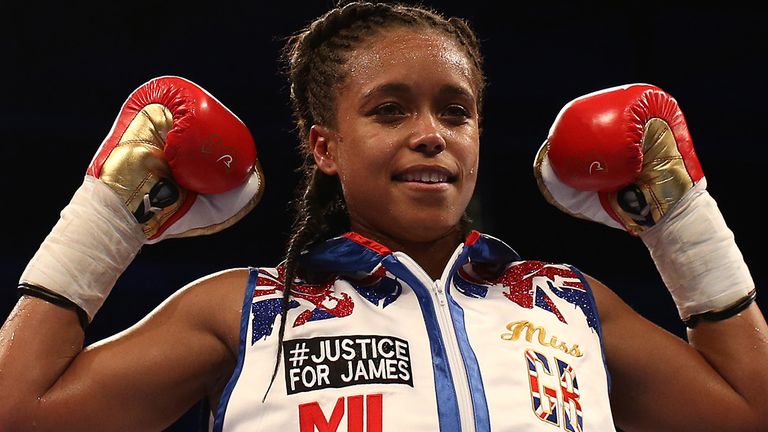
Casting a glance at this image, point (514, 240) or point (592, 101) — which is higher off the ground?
point (592, 101)

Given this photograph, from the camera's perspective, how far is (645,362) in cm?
155

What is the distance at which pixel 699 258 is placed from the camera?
5.13 ft

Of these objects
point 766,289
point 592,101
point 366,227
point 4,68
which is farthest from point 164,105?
point 766,289

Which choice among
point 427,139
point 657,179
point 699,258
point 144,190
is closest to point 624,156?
point 657,179

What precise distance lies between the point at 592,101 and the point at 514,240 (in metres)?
1.63

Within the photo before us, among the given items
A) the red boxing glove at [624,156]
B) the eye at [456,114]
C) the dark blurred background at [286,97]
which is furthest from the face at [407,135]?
the dark blurred background at [286,97]

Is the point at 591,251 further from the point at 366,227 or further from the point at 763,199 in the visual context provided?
the point at 366,227

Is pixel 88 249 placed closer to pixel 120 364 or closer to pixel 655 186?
pixel 120 364

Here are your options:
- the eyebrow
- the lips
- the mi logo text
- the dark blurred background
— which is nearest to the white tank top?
the mi logo text

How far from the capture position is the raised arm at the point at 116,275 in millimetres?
1356

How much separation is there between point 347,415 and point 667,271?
62cm

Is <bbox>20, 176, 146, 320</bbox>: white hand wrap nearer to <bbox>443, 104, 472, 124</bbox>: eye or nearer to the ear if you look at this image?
the ear

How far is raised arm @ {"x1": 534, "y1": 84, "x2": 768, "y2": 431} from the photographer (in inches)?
60.6

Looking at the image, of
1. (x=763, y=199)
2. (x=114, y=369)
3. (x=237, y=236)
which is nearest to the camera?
(x=114, y=369)
